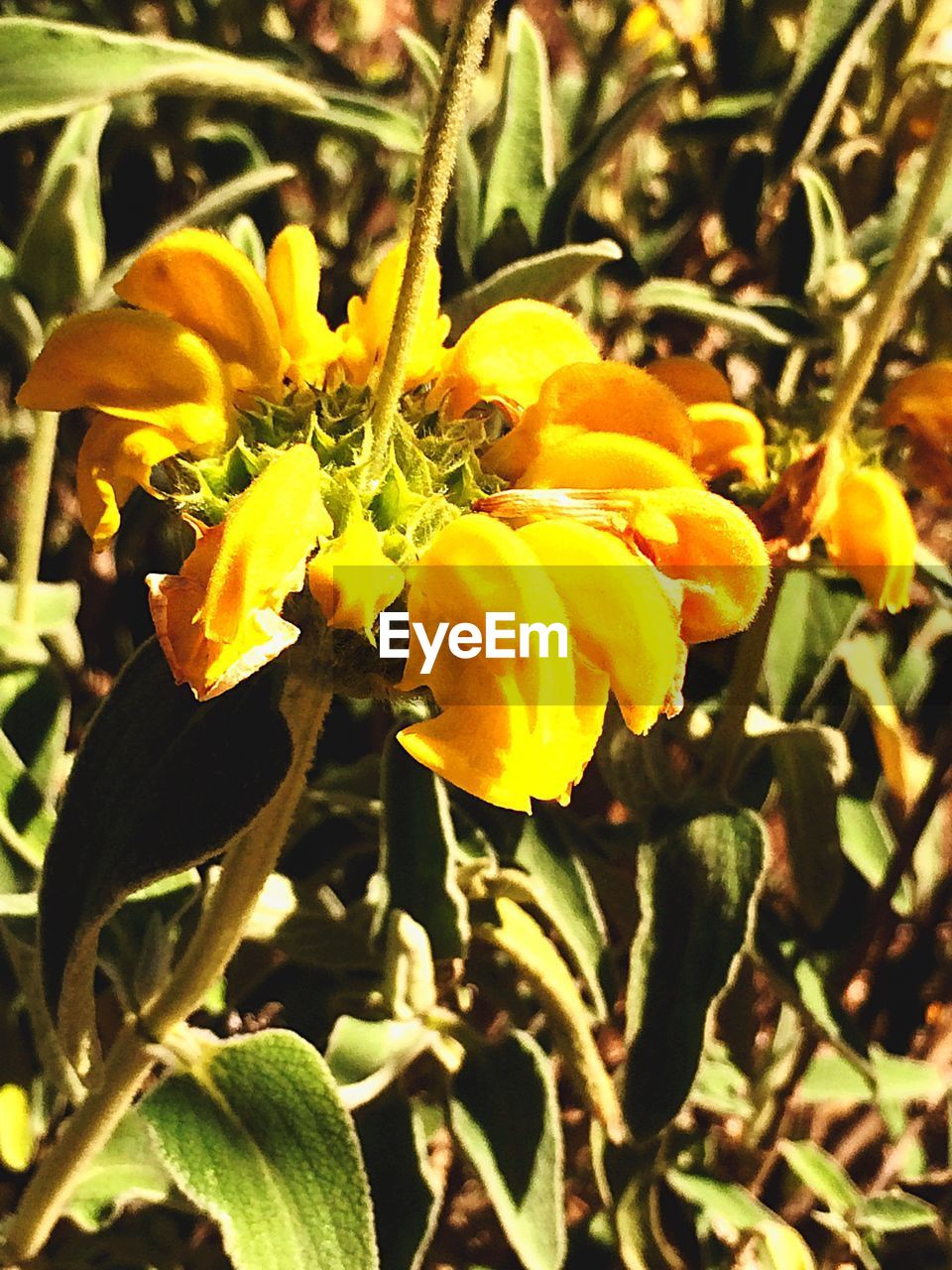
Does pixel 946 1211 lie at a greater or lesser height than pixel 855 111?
lesser

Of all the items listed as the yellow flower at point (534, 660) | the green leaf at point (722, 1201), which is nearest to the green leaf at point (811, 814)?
the green leaf at point (722, 1201)

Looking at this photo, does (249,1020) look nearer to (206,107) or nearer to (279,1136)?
(279,1136)

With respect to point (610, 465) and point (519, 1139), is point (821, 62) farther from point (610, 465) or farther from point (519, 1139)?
point (519, 1139)

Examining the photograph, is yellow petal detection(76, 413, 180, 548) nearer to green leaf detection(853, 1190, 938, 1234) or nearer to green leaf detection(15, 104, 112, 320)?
green leaf detection(15, 104, 112, 320)

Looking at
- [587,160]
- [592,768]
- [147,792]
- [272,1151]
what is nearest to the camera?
[147,792]

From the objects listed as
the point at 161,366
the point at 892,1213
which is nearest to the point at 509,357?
the point at 161,366

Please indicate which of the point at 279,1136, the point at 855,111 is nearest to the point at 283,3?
the point at 855,111
